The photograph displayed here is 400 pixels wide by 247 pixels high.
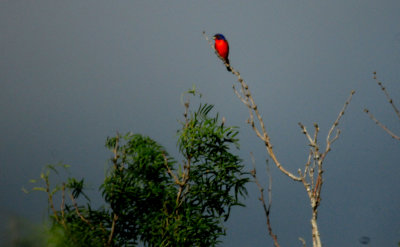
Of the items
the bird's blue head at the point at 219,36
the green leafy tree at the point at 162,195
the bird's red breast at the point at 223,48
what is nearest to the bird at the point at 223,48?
A: the bird's red breast at the point at 223,48

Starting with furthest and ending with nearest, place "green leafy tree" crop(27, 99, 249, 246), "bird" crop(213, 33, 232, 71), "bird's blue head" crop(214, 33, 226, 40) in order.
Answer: "bird's blue head" crop(214, 33, 226, 40) < "bird" crop(213, 33, 232, 71) < "green leafy tree" crop(27, 99, 249, 246)

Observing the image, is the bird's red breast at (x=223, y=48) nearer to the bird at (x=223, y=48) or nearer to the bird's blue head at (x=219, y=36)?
the bird at (x=223, y=48)

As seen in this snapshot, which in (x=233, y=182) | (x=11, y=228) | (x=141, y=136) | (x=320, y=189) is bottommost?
(x=11, y=228)

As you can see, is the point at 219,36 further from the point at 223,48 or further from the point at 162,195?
the point at 162,195

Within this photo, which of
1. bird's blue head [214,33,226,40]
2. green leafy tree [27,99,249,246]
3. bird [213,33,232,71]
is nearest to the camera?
green leafy tree [27,99,249,246]

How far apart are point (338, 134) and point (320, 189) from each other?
0.36 metres

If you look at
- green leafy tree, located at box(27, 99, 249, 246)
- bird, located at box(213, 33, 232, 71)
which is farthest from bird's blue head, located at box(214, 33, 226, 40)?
green leafy tree, located at box(27, 99, 249, 246)

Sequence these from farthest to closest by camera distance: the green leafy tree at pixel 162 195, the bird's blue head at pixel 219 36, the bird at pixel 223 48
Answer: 1. the bird's blue head at pixel 219 36
2. the bird at pixel 223 48
3. the green leafy tree at pixel 162 195

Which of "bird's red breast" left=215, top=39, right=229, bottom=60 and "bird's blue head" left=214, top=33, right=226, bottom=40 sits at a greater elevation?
"bird's blue head" left=214, top=33, right=226, bottom=40

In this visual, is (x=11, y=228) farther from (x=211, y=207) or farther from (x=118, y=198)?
(x=211, y=207)

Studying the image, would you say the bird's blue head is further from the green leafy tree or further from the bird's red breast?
the green leafy tree

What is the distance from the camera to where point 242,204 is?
127 inches

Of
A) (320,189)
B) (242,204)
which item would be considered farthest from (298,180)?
(242,204)

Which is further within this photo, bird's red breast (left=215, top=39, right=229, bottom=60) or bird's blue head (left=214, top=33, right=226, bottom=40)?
bird's blue head (left=214, top=33, right=226, bottom=40)
